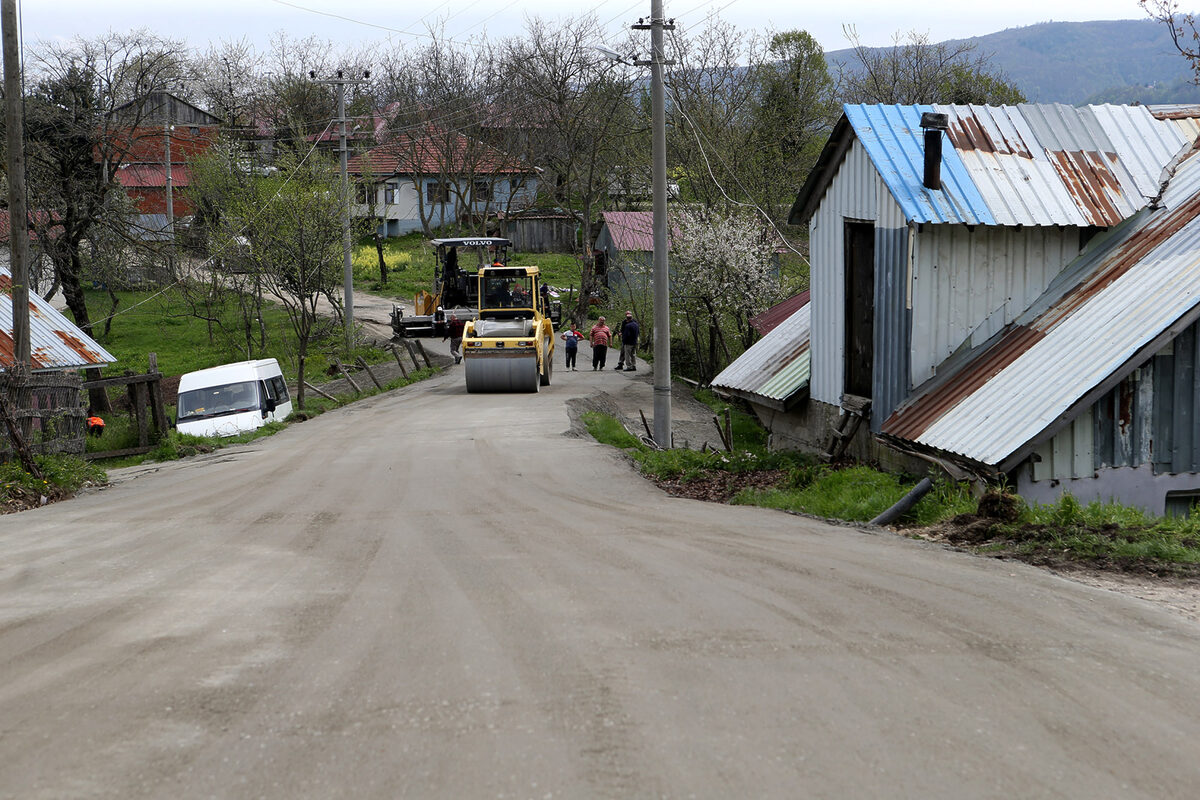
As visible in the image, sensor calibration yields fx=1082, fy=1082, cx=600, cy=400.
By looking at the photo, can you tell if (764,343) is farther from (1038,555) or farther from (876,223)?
(1038,555)

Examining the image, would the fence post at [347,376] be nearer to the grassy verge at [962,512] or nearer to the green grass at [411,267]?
the grassy verge at [962,512]

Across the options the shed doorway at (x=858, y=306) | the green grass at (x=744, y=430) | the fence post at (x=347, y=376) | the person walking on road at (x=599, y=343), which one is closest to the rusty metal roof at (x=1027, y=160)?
the shed doorway at (x=858, y=306)

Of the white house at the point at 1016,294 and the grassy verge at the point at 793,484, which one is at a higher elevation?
the white house at the point at 1016,294

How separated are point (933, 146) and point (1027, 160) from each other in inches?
68.3

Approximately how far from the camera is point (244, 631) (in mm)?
6465

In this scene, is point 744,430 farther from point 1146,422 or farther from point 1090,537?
point 1090,537

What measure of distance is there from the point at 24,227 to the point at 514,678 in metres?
16.9

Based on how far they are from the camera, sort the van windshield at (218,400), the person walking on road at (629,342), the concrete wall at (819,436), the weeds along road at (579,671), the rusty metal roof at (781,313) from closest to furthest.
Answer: the weeds along road at (579,671) < the concrete wall at (819,436) < the rusty metal roof at (781,313) < the van windshield at (218,400) < the person walking on road at (629,342)

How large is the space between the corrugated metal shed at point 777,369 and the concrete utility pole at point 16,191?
11.9 m

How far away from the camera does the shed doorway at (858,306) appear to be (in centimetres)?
1377

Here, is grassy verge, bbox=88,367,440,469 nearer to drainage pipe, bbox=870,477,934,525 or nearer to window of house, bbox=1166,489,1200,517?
drainage pipe, bbox=870,477,934,525

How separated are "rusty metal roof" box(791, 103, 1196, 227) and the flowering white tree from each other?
18662 millimetres

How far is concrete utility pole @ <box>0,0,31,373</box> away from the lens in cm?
1809

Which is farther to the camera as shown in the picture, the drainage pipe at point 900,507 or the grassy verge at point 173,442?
the grassy verge at point 173,442
